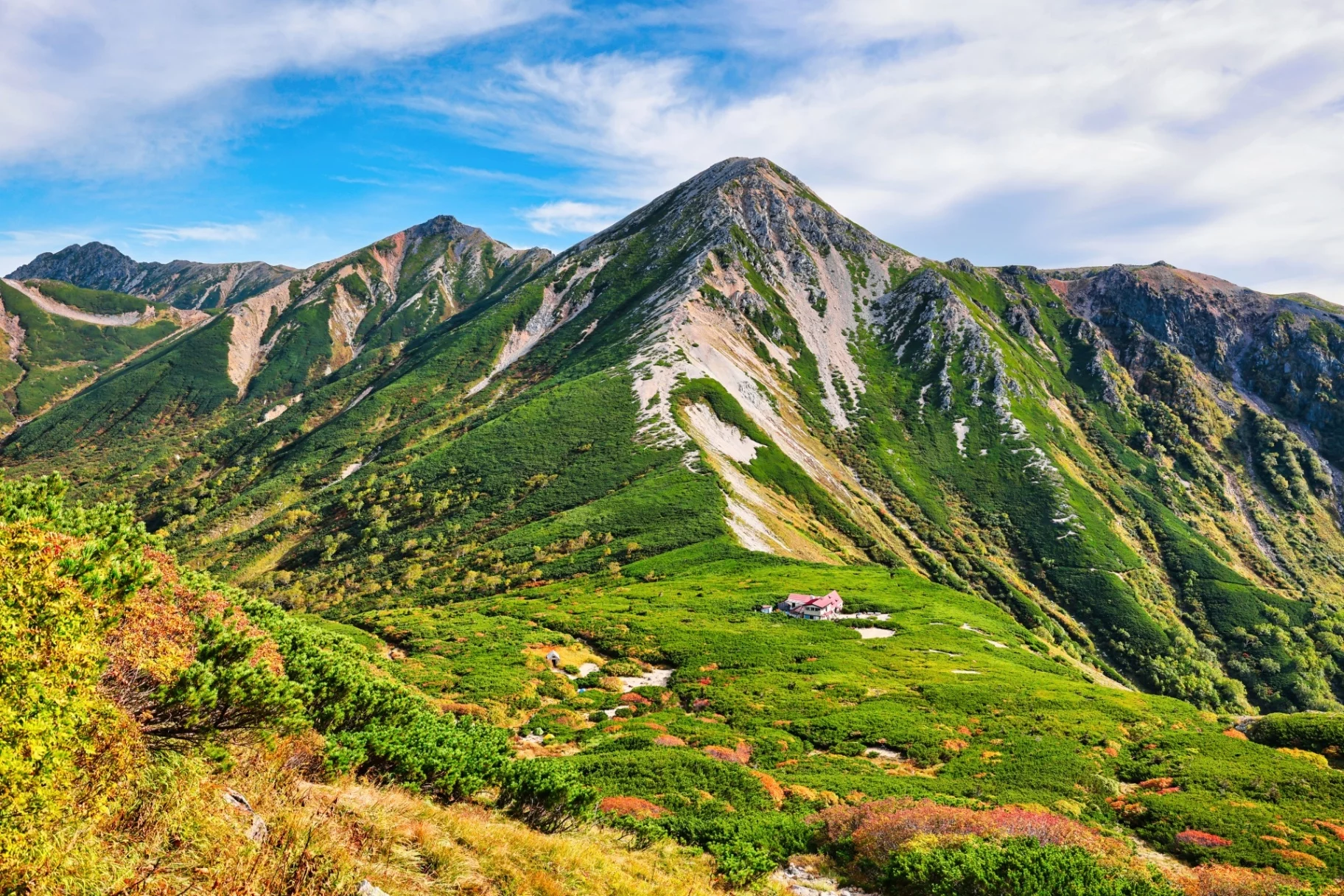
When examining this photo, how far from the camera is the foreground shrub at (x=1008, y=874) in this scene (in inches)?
507

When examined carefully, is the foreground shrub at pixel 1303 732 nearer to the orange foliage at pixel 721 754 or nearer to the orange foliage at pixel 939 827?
the orange foliage at pixel 939 827

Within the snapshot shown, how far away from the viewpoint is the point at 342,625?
4606 centimetres

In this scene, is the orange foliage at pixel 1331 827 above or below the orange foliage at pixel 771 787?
above

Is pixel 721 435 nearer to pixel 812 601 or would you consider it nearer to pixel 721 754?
pixel 812 601

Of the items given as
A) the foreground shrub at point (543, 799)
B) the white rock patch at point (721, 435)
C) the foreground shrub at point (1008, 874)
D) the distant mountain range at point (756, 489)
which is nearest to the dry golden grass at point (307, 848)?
the foreground shrub at point (543, 799)

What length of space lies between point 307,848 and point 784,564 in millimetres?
Result: 69488

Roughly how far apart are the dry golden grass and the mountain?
6.42 metres

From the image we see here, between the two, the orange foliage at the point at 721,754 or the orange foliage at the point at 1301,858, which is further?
the orange foliage at the point at 721,754

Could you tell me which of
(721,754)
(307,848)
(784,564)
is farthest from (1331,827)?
(784,564)

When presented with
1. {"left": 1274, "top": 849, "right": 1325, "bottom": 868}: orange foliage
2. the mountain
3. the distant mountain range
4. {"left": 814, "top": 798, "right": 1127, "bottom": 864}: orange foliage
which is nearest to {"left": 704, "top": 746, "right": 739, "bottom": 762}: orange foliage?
the mountain

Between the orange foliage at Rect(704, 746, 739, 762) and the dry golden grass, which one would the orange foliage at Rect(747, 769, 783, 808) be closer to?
the orange foliage at Rect(704, 746, 739, 762)

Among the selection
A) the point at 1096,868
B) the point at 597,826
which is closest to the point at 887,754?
the point at 1096,868

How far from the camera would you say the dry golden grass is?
21.2 ft

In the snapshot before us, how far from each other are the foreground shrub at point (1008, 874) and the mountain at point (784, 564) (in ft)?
13.5
